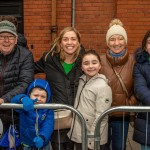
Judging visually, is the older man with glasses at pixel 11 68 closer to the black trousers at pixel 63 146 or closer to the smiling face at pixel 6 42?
the smiling face at pixel 6 42

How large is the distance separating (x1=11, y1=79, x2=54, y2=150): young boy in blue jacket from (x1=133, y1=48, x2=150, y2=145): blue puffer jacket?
2.83 feet

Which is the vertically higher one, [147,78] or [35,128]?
[147,78]

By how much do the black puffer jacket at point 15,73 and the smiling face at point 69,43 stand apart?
401 mm

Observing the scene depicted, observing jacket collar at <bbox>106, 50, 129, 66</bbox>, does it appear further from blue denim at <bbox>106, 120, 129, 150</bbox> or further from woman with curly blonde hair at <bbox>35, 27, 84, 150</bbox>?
blue denim at <bbox>106, 120, 129, 150</bbox>

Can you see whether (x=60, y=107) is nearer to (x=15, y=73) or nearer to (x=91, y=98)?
(x=91, y=98)

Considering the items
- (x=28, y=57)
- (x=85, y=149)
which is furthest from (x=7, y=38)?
(x=85, y=149)

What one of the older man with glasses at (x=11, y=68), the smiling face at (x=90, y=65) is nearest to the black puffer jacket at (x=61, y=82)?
the smiling face at (x=90, y=65)

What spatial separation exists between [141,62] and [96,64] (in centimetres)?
46

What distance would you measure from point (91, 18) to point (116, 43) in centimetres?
264

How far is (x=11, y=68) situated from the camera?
9.82 ft

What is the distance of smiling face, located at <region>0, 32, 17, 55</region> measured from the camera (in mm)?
3039

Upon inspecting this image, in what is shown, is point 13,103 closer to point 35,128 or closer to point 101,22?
point 35,128

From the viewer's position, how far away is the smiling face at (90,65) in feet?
9.68

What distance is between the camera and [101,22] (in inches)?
220
